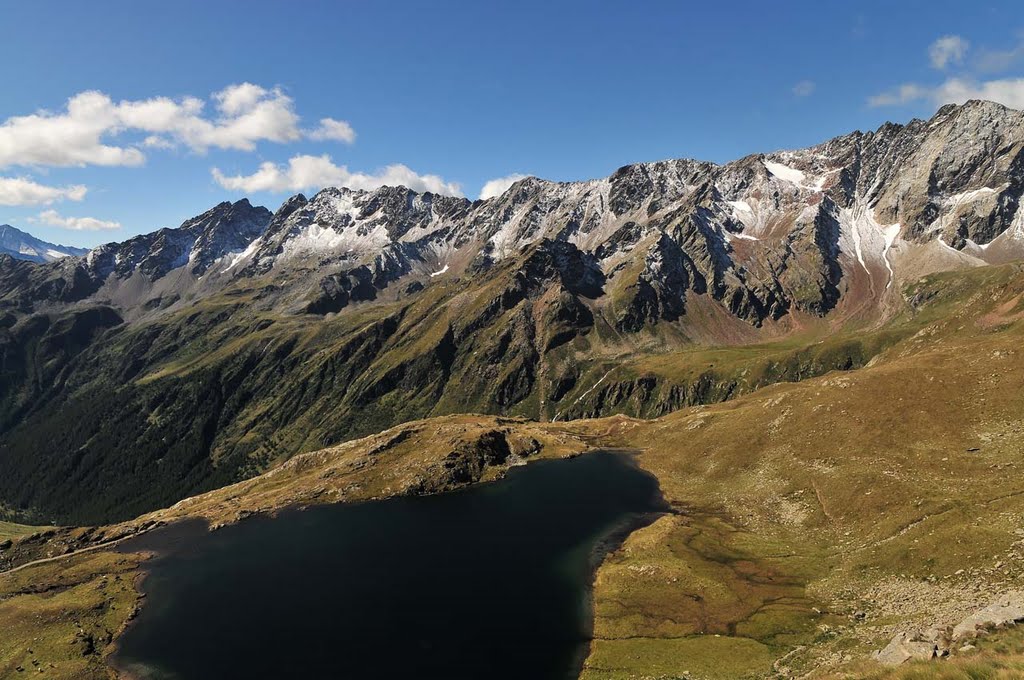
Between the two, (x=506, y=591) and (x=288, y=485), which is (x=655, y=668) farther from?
(x=288, y=485)

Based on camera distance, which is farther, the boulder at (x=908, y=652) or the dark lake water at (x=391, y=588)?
the dark lake water at (x=391, y=588)

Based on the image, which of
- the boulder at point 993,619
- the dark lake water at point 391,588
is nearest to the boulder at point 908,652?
the boulder at point 993,619

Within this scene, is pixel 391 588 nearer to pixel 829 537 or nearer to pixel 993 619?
pixel 829 537

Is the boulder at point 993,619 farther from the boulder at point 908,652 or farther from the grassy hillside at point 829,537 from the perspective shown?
the boulder at point 908,652

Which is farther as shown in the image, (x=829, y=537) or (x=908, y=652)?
(x=829, y=537)

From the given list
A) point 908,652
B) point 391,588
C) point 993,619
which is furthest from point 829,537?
point 391,588

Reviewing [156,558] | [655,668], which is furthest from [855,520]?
[156,558]

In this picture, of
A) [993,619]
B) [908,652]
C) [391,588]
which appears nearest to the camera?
[908,652]

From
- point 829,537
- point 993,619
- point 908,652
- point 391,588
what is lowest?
point 391,588

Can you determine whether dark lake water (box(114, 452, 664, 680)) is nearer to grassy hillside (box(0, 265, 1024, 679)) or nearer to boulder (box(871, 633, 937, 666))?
grassy hillside (box(0, 265, 1024, 679))
